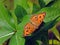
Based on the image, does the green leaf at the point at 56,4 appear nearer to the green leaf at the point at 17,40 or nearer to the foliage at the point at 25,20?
the foliage at the point at 25,20

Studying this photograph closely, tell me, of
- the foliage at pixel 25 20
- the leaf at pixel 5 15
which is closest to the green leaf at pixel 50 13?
the foliage at pixel 25 20

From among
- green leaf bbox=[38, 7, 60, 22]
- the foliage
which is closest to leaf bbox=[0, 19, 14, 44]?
the foliage

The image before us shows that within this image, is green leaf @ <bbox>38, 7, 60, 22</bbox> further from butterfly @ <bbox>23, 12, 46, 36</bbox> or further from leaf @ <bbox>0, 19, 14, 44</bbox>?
leaf @ <bbox>0, 19, 14, 44</bbox>

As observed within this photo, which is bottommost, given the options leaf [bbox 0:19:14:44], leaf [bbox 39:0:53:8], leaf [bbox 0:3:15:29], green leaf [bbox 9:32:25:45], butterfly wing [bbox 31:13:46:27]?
green leaf [bbox 9:32:25:45]

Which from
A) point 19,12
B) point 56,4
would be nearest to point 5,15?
point 19,12

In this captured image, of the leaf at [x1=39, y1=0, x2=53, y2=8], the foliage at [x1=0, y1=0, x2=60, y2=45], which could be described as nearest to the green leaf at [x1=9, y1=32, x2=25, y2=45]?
the foliage at [x1=0, y1=0, x2=60, y2=45]

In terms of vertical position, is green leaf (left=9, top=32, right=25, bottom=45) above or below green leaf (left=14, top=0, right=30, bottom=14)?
Result: below

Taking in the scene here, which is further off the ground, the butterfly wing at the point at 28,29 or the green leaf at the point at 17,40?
the butterfly wing at the point at 28,29
